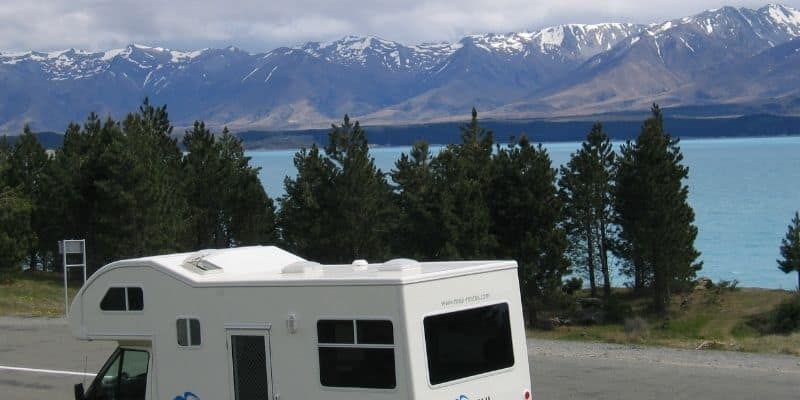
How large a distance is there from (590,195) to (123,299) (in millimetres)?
48769

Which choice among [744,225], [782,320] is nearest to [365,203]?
[782,320]

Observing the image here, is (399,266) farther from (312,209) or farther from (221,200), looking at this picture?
(221,200)

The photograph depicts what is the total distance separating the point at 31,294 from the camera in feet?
133

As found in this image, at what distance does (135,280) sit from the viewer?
33.3ft

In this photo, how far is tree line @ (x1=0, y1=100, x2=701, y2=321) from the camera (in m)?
44.7

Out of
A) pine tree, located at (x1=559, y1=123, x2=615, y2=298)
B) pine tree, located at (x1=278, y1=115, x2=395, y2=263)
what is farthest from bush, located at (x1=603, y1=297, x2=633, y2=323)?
pine tree, located at (x1=278, y1=115, x2=395, y2=263)

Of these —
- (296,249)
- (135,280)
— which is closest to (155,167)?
(296,249)

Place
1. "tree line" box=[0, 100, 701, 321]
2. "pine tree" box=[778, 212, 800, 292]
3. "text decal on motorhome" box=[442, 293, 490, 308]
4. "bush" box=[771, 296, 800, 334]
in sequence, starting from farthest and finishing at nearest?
1. "pine tree" box=[778, 212, 800, 292]
2. "tree line" box=[0, 100, 701, 321]
3. "bush" box=[771, 296, 800, 334]
4. "text decal on motorhome" box=[442, 293, 490, 308]

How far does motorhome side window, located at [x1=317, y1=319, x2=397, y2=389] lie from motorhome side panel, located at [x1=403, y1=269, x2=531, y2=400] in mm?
267

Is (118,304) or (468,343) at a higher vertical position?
(118,304)

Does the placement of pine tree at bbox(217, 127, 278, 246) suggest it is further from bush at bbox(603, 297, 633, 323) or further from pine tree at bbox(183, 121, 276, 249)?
bush at bbox(603, 297, 633, 323)

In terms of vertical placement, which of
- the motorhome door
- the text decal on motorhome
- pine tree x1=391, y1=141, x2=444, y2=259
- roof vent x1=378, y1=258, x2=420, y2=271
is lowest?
the motorhome door

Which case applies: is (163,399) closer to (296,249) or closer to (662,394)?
(662,394)

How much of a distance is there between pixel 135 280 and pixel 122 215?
36.3m
